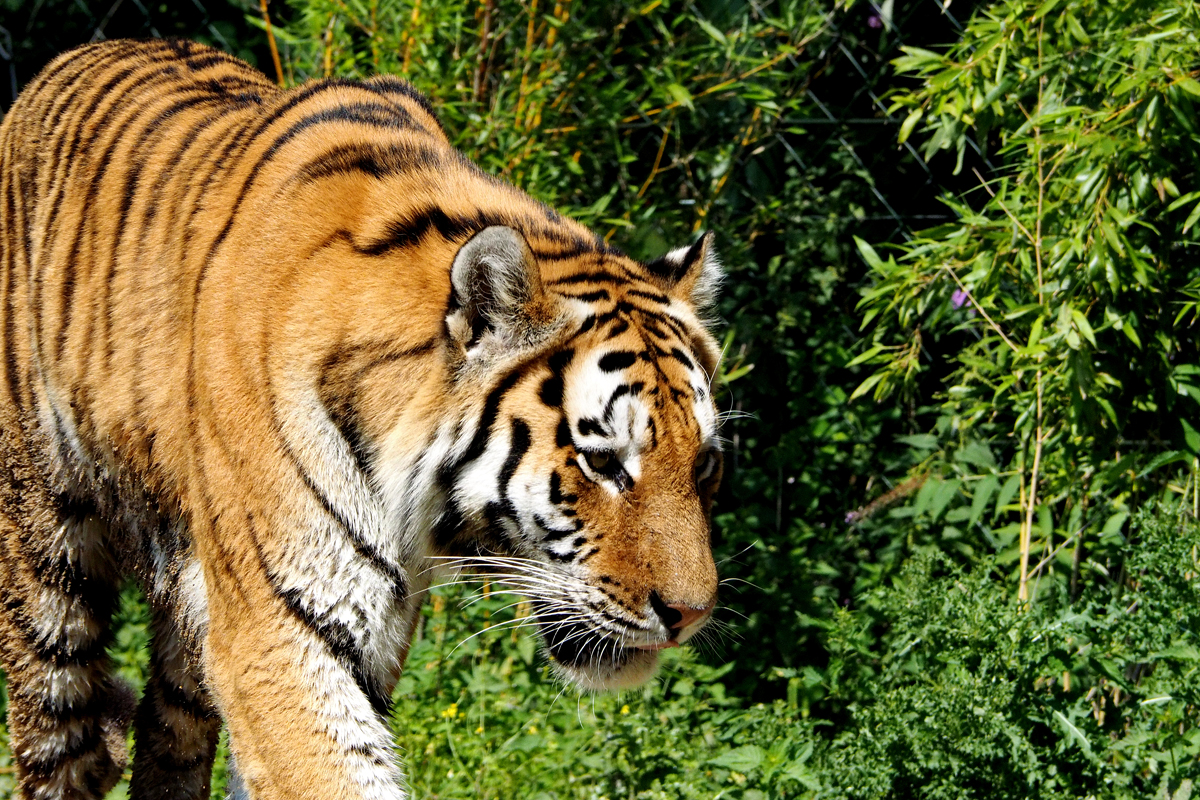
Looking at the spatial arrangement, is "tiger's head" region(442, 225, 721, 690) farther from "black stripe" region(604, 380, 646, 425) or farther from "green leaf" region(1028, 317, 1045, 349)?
"green leaf" region(1028, 317, 1045, 349)

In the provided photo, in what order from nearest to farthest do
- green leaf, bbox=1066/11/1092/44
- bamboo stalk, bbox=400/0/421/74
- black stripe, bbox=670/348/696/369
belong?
black stripe, bbox=670/348/696/369 < green leaf, bbox=1066/11/1092/44 < bamboo stalk, bbox=400/0/421/74

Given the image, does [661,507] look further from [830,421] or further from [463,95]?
[830,421]

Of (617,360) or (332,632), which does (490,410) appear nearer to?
(617,360)

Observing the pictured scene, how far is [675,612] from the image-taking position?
6.19 ft

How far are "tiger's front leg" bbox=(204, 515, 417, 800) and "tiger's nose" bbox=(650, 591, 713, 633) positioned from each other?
436mm

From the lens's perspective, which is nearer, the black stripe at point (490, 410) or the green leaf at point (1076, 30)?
the black stripe at point (490, 410)

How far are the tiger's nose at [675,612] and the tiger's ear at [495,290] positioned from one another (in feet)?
1.47

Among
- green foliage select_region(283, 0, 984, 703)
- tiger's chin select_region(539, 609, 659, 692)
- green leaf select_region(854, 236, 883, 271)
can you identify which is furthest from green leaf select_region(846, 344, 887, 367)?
tiger's chin select_region(539, 609, 659, 692)

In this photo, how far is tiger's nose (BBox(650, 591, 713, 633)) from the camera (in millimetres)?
1881

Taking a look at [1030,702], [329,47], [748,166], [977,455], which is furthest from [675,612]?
[748,166]

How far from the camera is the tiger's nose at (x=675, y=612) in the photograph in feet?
6.17

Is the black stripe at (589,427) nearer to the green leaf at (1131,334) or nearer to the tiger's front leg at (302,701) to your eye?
the tiger's front leg at (302,701)

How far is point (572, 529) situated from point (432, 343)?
1.16 ft

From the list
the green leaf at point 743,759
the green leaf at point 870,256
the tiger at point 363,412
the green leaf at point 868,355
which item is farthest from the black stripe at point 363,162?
the green leaf at point 868,355
